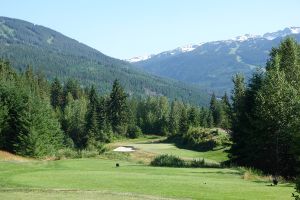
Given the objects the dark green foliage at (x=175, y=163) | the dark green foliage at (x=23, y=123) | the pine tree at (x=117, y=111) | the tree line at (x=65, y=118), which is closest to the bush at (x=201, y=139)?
the tree line at (x=65, y=118)

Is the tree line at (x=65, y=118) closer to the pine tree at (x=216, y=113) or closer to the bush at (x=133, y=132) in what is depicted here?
the bush at (x=133, y=132)

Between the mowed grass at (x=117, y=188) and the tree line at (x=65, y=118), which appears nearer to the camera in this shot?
the mowed grass at (x=117, y=188)

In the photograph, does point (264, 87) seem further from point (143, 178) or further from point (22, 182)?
point (22, 182)

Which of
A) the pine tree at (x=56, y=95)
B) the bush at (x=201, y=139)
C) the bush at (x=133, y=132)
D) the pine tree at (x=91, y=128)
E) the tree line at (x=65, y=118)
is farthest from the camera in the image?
the pine tree at (x=56, y=95)

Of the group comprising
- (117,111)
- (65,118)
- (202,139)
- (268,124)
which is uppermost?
(117,111)

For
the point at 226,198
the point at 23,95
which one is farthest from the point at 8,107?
the point at 226,198

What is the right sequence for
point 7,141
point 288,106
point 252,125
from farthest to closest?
point 7,141 → point 252,125 → point 288,106

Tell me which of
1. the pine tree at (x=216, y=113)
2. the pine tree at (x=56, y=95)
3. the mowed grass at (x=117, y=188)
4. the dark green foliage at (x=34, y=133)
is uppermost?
the pine tree at (x=56, y=95)

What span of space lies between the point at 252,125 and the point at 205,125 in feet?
315

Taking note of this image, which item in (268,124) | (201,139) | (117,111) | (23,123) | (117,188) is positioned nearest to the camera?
(117,188)

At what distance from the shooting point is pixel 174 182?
3481 centimetres

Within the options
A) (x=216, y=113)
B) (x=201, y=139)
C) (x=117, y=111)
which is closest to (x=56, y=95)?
(x=117, y=111)

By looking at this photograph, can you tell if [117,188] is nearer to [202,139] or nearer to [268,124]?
[268,124]

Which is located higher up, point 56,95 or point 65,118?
point 56,95
